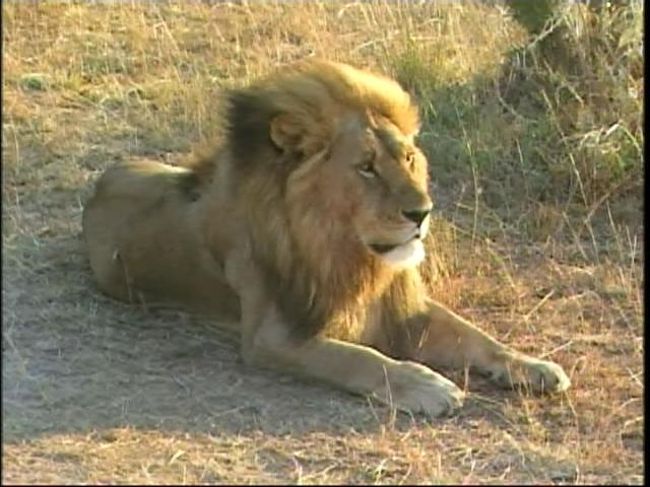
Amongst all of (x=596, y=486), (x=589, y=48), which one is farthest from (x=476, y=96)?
(x=596, y=486)

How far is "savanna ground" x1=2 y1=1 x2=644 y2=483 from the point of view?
→ 12.7ft

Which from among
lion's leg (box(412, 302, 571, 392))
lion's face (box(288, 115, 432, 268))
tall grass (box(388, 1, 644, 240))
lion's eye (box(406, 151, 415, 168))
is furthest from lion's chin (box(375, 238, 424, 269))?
tall grass (box(388, 1, 644, 240))

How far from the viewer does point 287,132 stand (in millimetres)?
4445

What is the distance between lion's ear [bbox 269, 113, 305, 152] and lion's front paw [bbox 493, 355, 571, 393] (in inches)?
32.5

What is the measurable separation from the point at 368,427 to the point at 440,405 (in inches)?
8.3

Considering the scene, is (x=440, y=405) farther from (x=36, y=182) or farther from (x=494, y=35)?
(x=494, y=35)

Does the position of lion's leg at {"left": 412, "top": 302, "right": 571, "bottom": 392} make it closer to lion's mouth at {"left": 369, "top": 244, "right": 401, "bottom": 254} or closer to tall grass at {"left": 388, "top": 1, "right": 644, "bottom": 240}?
lion's mouth at {"left": 369, "top": 244, "right": 401, "bottom": 254}

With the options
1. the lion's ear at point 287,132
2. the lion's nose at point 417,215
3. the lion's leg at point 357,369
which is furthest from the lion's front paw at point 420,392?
the lion's ear at point 287,132

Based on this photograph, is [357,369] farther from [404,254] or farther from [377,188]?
[377,188]

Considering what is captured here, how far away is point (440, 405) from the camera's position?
4.17 m

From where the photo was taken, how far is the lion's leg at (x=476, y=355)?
442 centimetres

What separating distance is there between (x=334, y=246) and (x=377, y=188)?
0.69 ft

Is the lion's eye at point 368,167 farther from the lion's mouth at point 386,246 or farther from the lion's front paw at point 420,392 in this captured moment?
the lion's front paw at point 420,392

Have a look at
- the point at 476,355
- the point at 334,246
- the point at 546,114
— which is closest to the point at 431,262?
the point at 476,355
